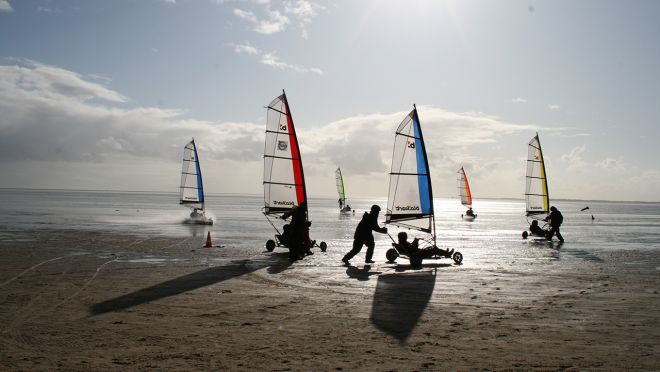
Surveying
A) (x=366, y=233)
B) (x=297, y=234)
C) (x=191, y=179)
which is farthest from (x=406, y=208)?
(x=191, y=179)

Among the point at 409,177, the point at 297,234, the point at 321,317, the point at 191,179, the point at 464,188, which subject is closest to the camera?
the point at 321,317

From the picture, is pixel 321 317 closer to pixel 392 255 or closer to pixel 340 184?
pixel 392 255

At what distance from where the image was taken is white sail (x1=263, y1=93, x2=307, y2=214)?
2062 cm

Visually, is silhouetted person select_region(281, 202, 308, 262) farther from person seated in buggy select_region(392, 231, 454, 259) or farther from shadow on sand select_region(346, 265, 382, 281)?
person seated in buggy select_region(392, 231, 454, 259)

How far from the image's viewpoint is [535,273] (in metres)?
14.7

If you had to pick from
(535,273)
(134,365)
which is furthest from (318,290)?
(535,273)

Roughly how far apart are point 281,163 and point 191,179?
21.7 m

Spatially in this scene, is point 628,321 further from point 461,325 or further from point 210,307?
point 210,307

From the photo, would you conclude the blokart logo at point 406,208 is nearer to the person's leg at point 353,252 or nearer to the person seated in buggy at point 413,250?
the person seated in buggy at point 413,250

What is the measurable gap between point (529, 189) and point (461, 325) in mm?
26897

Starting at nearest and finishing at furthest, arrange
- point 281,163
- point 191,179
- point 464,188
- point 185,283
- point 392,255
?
point 185,283
point 392,255
point 281,163
point 191,179
point 464,188

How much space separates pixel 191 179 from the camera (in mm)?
40562

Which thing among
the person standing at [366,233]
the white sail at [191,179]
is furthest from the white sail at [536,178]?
the white sail at [191,179]

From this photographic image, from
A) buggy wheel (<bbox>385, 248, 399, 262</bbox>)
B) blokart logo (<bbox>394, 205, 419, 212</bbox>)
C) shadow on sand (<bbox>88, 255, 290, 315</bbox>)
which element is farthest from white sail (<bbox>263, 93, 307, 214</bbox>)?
buggy wheel (<bbox>385, 248, 399, 262</bbox>)
